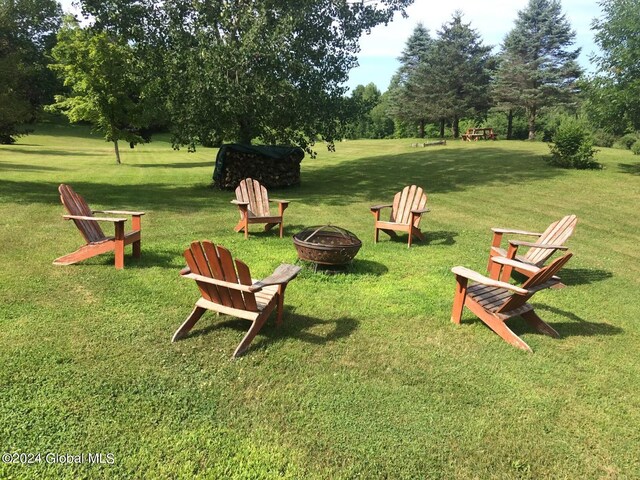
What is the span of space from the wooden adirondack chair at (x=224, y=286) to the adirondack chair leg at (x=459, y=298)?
1727 mm

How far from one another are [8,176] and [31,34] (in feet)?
152

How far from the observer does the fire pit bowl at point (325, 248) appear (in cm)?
522

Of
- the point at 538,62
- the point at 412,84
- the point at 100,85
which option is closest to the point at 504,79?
the point at 538,62

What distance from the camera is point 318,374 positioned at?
131 inches

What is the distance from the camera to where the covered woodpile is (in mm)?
13180

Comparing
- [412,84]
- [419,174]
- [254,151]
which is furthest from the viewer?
[412,84]

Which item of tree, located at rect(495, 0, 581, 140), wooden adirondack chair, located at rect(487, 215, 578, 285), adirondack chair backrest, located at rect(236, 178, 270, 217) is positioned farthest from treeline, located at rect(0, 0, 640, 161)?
tree, located at rect(495, 0, 581, 140)

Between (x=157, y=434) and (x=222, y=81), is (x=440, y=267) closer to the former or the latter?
(x=157, y=434)

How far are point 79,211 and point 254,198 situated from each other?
2965 mm

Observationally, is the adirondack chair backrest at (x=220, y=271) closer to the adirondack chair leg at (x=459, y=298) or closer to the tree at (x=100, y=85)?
the adirondack chair leg at (x=459, y=298)

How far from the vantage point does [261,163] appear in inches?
536

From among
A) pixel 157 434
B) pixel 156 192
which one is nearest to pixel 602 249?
pixel 157 434

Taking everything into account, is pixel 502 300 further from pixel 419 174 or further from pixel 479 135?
pixel 479 135

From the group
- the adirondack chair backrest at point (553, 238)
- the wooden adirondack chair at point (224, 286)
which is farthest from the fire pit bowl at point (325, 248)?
the adirondack chair backrest at point (553, 238)
